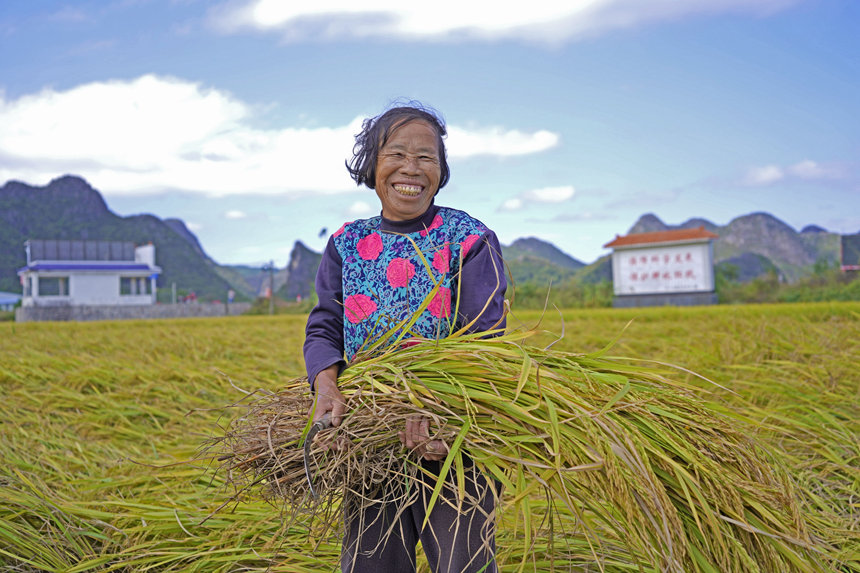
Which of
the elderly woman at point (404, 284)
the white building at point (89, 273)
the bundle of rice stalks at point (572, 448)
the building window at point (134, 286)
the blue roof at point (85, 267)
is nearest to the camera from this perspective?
the bundle of rice stalks at point (572, 448)

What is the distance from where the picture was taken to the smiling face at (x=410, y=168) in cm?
141

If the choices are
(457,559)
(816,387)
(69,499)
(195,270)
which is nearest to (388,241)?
(457,559)

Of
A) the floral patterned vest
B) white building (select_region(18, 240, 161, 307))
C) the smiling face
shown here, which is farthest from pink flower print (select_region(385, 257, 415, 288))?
white building (select_region(18, 240, 161, 307))

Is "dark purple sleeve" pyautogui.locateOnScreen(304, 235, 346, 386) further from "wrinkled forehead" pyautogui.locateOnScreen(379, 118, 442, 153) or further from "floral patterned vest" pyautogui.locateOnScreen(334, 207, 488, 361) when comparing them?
"wrinkled forehead" pyautogui.locateOnScreen(379, 118, 442, 153)

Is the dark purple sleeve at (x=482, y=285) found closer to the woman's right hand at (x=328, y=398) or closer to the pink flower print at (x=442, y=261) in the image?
the pink flower print at (x=442, y=261)

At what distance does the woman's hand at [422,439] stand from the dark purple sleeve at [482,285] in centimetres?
29

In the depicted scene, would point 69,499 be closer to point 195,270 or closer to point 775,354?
point 775,354

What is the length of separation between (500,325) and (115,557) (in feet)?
5.66

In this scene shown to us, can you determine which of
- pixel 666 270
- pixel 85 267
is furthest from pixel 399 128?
pixel 85 267

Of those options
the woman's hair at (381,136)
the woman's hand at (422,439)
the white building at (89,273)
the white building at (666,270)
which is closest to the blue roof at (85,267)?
the white building at (89,273)

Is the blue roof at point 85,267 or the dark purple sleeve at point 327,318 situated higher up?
the blue roof at point 85,267

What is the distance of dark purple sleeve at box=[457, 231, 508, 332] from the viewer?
1336 millimetres

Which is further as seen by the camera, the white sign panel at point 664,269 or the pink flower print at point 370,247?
the white sign panel at point 664,269

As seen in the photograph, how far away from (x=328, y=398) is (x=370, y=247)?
1.32 ft
